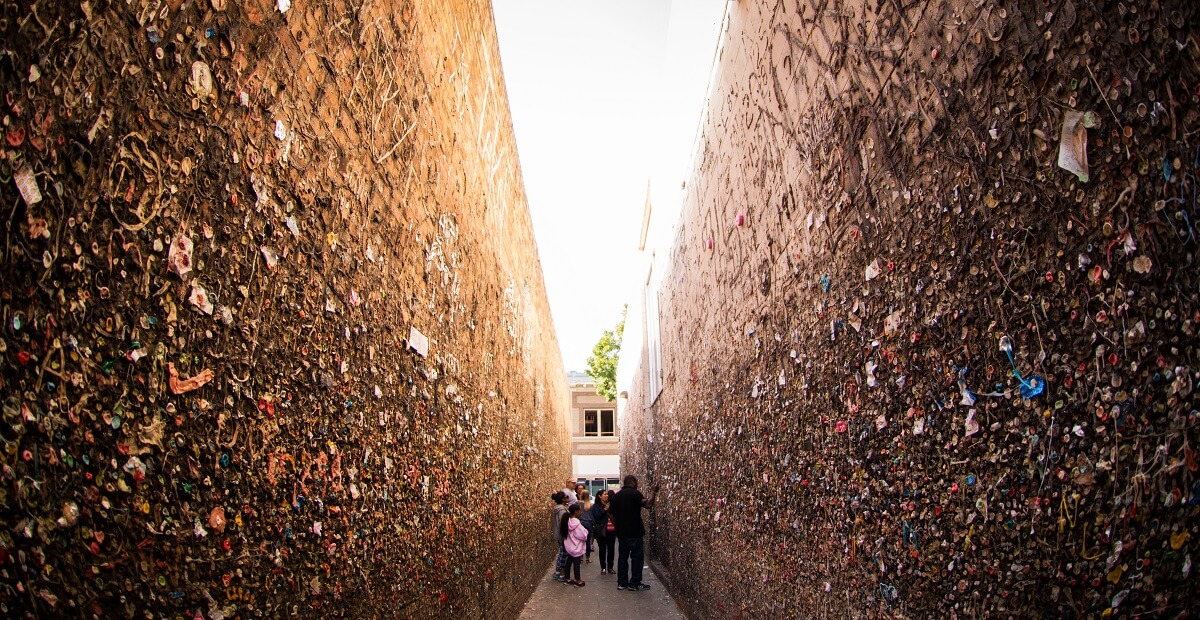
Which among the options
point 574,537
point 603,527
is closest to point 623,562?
point 574,537

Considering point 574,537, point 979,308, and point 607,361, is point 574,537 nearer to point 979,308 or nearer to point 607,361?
point 979,308

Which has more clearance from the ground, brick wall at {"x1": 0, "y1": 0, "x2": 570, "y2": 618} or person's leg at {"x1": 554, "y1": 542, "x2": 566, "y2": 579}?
brick wall at {"x1": 0, "y1": 0, "x2": 570, "y2": 618}

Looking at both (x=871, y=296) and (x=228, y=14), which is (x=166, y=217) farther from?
(x=871, y=296)

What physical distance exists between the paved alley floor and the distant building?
868 inches

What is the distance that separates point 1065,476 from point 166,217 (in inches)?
73.9

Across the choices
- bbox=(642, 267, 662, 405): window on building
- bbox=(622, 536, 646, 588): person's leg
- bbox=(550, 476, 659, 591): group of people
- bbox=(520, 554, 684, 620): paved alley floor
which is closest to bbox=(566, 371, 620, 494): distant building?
bbox=(642, 267, 662, 405): window on building

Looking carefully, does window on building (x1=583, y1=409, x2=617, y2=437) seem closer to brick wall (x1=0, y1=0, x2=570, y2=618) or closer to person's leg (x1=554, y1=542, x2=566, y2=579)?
person's leg (x1=554, y1=542, x2=566, y2=579)

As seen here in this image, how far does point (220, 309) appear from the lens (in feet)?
5.00

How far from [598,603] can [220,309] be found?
643 centimetres

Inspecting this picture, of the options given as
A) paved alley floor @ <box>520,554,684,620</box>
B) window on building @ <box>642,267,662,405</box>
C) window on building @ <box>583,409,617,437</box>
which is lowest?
paved alley floor @ <box>520,554,684,620</box>

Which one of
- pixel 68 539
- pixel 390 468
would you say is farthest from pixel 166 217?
pixel 390 468

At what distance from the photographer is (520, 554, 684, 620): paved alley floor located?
6.41 m

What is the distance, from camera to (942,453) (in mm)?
1758

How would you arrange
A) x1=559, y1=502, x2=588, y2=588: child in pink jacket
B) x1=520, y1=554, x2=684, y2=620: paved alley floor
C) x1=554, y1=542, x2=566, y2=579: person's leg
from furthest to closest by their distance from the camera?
1. x1=554, y1=542, x2=566, y2=579: person's leg
2. x1=559, y1=502, x2=588, y2=588: child in pink jacket
3. x1=520, y1=554, x2=684, y2=620: paved alley floor
